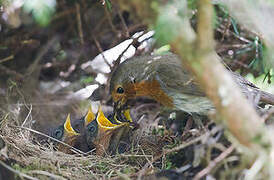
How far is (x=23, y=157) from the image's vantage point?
3.53 meters

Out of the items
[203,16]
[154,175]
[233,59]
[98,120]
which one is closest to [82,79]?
[98,120]

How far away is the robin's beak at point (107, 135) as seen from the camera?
4.44 meters

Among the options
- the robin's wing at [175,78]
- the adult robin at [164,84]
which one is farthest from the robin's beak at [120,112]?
the robin's wing at [175,78]

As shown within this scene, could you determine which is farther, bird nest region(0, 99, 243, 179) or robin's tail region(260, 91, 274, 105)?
robin's tail region(260, 91, 274, 105)

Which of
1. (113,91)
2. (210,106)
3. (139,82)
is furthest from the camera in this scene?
(113,91)

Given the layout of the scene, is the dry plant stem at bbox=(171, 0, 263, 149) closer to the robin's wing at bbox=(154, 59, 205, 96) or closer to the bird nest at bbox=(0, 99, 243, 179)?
the bird nest at bbox=(0, 99, 243, 179)

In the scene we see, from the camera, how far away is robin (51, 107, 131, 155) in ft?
14.6

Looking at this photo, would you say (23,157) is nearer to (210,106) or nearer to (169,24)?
(210,106)

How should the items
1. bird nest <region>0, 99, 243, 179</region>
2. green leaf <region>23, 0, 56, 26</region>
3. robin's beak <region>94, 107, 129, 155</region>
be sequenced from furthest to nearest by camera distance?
robin's beak <region>94, 107, 129, 155</region>
bird nest <region>0, 99, 243, 179</region>
green leaf <region>23, 0, 56, 26</region>

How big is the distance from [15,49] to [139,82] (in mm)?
2446

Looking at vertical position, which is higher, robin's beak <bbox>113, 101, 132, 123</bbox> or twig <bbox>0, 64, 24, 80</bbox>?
twig <bbox>0, 64, 24, 80</bbox>

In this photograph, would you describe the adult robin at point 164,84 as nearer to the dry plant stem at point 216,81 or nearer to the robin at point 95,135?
the robin at point 95,135

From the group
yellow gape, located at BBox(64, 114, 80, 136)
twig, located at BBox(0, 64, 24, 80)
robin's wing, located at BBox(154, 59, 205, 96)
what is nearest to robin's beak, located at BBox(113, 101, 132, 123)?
yellow gape, located at BBox(64, 114, 80, 136)

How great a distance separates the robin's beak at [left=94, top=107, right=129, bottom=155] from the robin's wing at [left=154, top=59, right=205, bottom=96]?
764 millimetres
